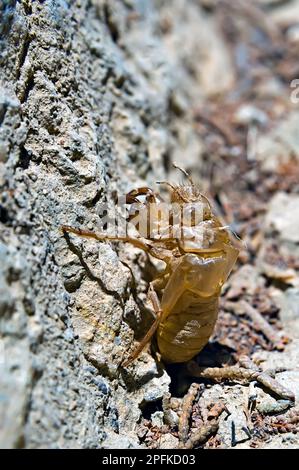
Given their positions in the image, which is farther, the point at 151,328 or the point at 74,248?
the point at 151,328

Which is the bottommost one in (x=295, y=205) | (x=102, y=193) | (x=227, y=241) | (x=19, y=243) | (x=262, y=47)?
(x=19, y=243)

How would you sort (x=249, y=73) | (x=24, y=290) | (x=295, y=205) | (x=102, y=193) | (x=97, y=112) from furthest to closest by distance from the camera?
(x=249, y=73)
(x=295, y=205)
(x=97, y=112)
(x=102, y=193)
(x=24, y=290)

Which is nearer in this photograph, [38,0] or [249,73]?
[38,0]

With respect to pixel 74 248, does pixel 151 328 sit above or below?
below

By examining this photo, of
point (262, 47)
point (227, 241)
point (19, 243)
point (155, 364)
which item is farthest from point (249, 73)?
point (19, 243)

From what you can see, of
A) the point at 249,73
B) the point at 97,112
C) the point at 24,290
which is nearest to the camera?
the point at 24,290

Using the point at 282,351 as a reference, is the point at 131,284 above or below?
above

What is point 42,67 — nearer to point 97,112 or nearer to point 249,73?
point 97,112

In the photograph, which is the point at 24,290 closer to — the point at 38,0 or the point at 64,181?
the point at 64,181

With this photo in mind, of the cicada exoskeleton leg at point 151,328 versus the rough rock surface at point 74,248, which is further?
the cicada exoskeleton leg at point 151,328

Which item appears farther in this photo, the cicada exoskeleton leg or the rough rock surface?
the cicada exoskeleton leg
